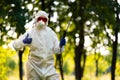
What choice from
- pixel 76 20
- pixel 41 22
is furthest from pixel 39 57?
pixel 76 20

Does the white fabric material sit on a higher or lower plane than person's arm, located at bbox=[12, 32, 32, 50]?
lower

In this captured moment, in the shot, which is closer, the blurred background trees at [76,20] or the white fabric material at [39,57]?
the white fabric material at [39,57]

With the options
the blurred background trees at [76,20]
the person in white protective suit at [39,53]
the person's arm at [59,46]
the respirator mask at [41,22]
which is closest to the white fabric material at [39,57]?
the person in white protective suit at [39,53]

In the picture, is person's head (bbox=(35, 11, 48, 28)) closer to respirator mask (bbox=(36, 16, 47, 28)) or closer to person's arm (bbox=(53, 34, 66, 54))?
respirator mask (bbox=(36, 16, 47, 28))

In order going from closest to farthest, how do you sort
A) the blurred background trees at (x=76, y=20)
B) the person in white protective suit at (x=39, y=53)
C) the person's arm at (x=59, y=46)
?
the person in white protective suit at (x=39, y=53), the person's arm at (x=59, y=46), the blurred background trees at (x=76, y=20)

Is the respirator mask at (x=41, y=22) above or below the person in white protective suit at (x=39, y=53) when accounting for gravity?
above

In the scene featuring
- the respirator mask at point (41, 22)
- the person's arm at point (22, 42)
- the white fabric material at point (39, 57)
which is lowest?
the white fabric material at point (39, 57)

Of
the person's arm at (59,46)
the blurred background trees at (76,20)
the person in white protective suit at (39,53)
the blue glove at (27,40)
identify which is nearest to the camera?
the blue glove at (27,40)

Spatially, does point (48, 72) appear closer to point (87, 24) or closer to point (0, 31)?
point (0, 31)

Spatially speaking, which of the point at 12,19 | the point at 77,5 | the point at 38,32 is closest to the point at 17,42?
the point at 38,32

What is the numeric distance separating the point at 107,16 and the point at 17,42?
7.41 metres

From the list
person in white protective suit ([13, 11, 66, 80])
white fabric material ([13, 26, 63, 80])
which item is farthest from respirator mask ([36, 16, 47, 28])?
white fabric material ([13, 26, 63, 80])

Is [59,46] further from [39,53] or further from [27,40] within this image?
[27,40]

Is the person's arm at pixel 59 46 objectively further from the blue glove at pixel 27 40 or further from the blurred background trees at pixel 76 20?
the blurred background trees at pixel 76 20
